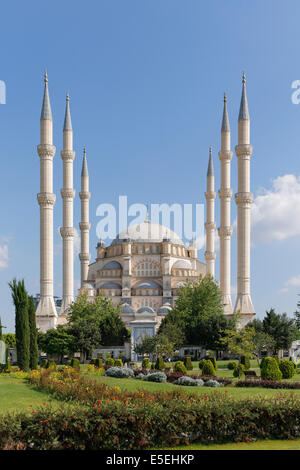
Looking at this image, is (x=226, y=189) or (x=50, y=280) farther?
(x=226, y=189)

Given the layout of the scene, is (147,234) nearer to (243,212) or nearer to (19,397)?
(243,212)

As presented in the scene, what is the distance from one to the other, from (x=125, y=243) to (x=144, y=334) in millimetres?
24991

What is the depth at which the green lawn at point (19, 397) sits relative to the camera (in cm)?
1476

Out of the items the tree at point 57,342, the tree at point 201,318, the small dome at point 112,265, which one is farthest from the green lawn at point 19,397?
the small dome at point 112,265

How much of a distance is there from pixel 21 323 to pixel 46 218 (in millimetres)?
16236

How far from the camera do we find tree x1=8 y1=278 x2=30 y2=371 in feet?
84.7

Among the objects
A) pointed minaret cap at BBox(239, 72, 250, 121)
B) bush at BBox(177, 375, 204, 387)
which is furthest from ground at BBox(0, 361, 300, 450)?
pointed minaret cap at BBox(239, 72, 250, 121)

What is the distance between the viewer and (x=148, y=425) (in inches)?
427

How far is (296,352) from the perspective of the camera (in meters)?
34.5

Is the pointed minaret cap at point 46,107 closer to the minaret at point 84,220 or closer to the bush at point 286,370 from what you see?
the minaret at point 84,220

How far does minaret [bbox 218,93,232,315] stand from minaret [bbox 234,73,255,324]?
481 cm

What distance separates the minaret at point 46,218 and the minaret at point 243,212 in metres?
13.6

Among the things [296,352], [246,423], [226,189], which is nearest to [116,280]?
[226,189]

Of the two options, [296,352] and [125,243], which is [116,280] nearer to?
[125,243]
